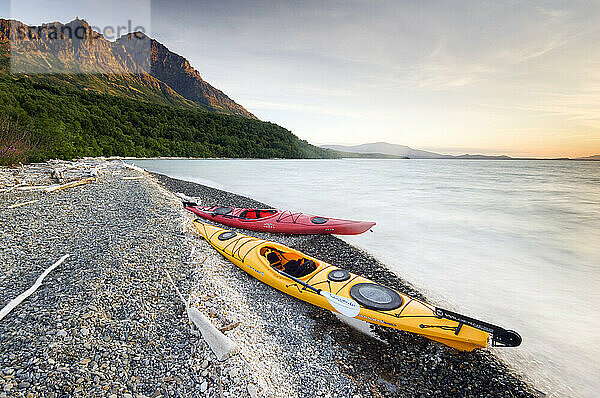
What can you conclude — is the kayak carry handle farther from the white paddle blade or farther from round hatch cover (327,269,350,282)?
round hatch cover (327,269,350,282)

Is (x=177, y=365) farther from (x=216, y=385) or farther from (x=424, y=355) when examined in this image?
(x=424, y=355)

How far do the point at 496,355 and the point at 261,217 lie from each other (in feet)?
21.7

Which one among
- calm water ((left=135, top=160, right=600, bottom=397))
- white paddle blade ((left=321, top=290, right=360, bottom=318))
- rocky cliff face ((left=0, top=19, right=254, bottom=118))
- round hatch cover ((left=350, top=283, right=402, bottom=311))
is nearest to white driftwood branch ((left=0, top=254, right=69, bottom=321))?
white paddle blade ((left=321, top=290, right=360, bottom=318))

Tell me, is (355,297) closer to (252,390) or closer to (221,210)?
(252,390)

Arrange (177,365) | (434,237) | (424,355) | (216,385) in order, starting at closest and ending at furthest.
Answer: (216,385), (177,365), (424,355), (434,237)

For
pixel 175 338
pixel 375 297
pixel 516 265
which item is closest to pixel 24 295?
pixel 175 338

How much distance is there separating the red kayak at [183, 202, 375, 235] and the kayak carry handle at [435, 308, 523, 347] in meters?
4.50

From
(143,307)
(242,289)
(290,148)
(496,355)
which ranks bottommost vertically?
(496,355)

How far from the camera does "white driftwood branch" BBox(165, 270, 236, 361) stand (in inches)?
110

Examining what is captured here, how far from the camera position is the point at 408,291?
18.0ft

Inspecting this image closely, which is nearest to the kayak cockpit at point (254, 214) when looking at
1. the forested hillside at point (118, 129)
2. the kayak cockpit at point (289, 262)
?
the kayak cockpit at point (289, 262)

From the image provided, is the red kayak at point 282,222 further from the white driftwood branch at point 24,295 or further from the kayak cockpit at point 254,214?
the white driftwood branch at point 24,295

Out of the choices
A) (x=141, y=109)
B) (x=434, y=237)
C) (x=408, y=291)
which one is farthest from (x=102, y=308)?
(x=141, y=109)

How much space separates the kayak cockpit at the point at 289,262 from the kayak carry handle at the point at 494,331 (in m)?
2.24
